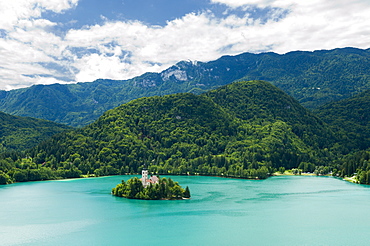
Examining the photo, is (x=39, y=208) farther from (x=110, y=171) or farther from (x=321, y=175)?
(x=321, y=175)

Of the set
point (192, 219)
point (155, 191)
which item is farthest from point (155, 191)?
point (192, 219)

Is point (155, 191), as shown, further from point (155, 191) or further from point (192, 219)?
point (192, 219)

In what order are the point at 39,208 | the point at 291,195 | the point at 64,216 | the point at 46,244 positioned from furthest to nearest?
the point at 291,195 → the point at 39,208 → the point at 64,216 → the point at 46,244

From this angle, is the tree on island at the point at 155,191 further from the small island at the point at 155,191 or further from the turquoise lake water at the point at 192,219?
the turquoise lake water at the point at 192,219

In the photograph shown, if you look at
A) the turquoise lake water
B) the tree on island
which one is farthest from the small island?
the turquoise lake water

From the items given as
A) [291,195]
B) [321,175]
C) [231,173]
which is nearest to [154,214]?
[291,195]

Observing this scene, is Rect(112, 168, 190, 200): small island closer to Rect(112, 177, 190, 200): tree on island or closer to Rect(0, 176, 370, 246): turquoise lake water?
Rect(112, 177, 190, 200): tree on island

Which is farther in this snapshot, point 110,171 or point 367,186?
point 110,171

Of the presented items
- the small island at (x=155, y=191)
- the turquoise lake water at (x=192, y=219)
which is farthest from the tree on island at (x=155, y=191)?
the turquoise lake water at (x=192, y=219)
